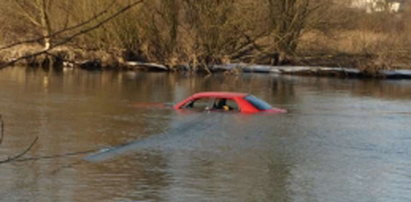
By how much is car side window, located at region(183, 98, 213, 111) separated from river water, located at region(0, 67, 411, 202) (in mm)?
620

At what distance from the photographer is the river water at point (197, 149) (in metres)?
12.6

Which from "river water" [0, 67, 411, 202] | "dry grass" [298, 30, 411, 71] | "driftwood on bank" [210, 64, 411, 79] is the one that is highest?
"dry grass" [298, 30, 411, 71]

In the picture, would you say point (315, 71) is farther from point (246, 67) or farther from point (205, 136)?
point (205, 136)

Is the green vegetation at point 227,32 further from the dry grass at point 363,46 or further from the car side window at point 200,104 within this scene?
the car side window at point 200,104

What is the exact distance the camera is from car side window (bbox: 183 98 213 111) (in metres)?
23.6

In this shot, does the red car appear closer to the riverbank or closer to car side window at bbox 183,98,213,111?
car side window at bbox 183,98,213,111

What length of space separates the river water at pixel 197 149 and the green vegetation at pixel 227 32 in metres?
15.5

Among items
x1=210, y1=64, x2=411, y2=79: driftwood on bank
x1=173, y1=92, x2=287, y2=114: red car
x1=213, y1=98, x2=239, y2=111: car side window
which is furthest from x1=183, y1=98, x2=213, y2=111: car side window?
x1=210, y1=64, x2=411, y2=79: driftwood on bank

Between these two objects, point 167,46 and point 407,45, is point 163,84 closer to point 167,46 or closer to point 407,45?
point 167,46

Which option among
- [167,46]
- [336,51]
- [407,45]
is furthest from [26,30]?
[407,45]

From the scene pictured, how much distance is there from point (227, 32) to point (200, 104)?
76.5 feet

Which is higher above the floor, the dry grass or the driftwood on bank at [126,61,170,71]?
the dry grass

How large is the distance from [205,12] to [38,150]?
32.1m

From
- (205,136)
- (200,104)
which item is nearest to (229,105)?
(200,104)
